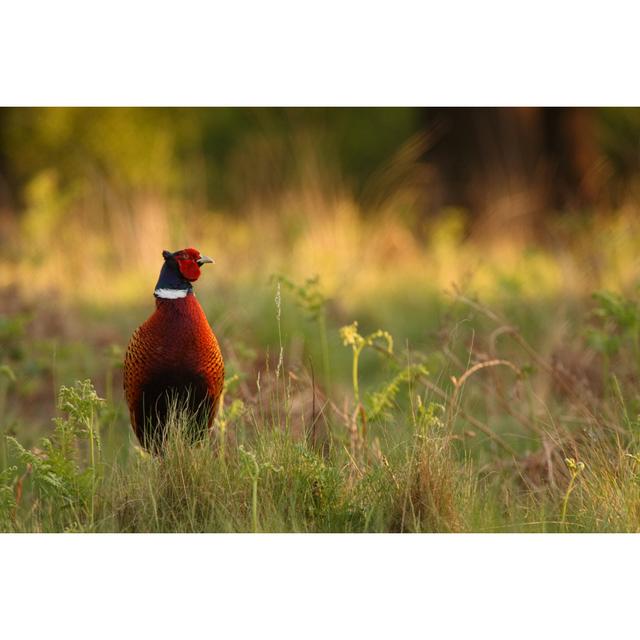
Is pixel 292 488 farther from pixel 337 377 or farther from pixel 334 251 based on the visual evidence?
pixel 334 251

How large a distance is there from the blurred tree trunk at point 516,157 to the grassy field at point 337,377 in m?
0.83

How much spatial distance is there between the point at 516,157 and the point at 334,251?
3.76m

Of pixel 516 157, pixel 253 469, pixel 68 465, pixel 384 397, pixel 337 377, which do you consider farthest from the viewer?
pixel 516 157

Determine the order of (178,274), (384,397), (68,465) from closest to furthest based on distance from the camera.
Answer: (68,465), (178,274), (384,397)

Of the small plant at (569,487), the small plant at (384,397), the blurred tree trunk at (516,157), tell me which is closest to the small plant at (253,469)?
the small plant at (384,397)

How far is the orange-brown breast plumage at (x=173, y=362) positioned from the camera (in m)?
4.48

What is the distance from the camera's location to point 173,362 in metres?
4.48

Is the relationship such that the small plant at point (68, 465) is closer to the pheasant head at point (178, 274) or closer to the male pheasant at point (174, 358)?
the male pheasant at point (174, 358)

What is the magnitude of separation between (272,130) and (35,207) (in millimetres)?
8137

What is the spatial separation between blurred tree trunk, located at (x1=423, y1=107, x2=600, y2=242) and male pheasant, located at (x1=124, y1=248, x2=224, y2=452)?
24.6 feet

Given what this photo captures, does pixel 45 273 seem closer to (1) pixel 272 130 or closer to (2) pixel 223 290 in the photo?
(2) pixel 223 290

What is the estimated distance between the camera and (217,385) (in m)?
4.61

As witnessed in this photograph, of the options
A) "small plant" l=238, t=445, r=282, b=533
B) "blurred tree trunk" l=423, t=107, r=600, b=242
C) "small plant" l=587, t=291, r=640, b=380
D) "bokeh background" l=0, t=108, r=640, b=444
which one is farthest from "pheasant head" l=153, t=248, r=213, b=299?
"blurred tree trunk" l=423, t=107, r=600, b=242

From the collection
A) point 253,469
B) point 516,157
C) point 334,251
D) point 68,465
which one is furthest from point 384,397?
point 516,157
